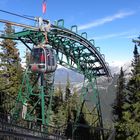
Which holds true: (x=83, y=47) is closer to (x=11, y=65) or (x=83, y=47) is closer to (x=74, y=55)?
(x=74, y=55)

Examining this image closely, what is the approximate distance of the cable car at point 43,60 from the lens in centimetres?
2978

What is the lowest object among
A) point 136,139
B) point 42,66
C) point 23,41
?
point 136,139

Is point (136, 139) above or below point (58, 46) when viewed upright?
below

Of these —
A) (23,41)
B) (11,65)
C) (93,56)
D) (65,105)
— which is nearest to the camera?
(23,41)

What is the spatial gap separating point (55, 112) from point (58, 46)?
28.3 m

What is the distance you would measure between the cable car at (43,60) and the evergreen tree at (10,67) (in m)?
21.6

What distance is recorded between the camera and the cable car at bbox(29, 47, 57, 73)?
29781 millimetres

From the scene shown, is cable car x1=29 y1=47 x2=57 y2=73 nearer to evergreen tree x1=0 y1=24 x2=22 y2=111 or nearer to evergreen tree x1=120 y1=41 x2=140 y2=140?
evergreen tree x1=120 y1=41 x2=140 y2=140

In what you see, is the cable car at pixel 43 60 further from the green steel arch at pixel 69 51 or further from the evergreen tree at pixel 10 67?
the evergreen tree at pixel 10 67

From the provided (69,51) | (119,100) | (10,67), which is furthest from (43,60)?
(119,100)

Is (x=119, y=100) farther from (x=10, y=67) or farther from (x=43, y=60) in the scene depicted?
(x=43, y=60)

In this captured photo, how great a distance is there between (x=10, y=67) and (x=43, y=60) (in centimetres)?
2479

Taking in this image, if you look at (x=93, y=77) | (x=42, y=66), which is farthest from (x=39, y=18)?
(x=93, y=77)

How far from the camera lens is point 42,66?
30.1 meters
